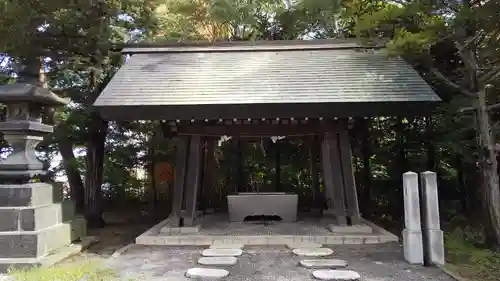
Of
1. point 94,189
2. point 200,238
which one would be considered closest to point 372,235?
point 200,238

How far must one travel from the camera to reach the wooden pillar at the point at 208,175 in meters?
9.99

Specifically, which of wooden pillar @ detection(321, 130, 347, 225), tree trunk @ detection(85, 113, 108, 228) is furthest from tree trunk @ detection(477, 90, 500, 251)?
tree trunk @ detection(85, 113, 108, 228)

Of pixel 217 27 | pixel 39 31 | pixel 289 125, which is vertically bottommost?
pixel 289 125

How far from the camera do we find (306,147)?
459 inches

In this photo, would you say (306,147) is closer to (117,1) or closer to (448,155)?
(448,155)

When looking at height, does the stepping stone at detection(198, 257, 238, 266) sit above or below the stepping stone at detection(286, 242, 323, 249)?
above

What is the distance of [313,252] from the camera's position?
593 centimetres

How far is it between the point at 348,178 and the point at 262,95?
2.54 meters

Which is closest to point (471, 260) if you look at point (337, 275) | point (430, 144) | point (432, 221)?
point (432, 221)

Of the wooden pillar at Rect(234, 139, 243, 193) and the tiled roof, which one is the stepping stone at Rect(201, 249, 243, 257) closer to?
the tiled roof

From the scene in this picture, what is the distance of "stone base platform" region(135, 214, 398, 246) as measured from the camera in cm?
671

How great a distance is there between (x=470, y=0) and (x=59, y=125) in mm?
9565

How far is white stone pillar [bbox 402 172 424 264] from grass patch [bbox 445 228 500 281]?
450 millimetres

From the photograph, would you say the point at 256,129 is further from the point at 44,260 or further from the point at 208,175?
the point at 44,260
